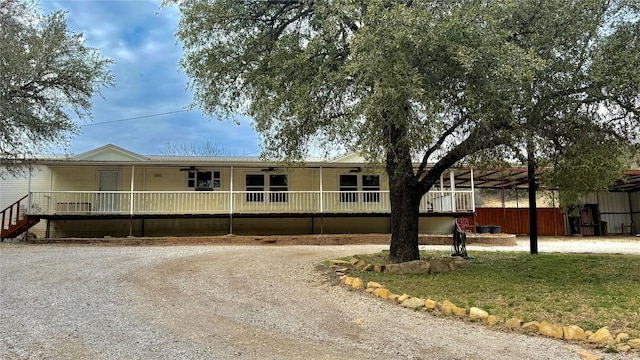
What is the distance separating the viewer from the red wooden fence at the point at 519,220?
80.8 feet

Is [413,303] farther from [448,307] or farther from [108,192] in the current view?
[108,192]

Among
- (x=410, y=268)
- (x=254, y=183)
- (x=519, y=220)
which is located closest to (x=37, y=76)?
(x=254, y=183)

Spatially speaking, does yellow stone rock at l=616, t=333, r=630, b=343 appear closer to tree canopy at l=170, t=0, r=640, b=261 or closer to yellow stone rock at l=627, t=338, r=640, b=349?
yellow stone rock at l=627, t=338, r=640, b=349

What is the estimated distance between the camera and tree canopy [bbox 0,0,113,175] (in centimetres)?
1246

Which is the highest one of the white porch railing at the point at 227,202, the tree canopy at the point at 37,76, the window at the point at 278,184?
the tree canopy at the point at 37,76

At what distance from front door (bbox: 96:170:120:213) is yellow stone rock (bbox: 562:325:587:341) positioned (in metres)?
15.3

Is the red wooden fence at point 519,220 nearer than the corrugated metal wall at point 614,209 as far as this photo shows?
Yes

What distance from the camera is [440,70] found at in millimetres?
6512

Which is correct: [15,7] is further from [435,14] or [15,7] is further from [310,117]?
[435,14]

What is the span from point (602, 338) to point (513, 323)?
0.93 m

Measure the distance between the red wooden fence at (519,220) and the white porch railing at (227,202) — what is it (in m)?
6.66

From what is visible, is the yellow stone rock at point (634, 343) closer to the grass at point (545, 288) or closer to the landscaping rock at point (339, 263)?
the grass at point (545, 288)

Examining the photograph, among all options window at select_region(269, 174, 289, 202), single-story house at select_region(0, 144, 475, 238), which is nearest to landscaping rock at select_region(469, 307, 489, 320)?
single-story house at select_region(0, 144, 475, 238)

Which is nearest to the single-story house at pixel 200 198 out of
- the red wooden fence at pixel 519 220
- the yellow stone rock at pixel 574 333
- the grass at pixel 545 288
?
the red wooden fence at pixel 519 220
